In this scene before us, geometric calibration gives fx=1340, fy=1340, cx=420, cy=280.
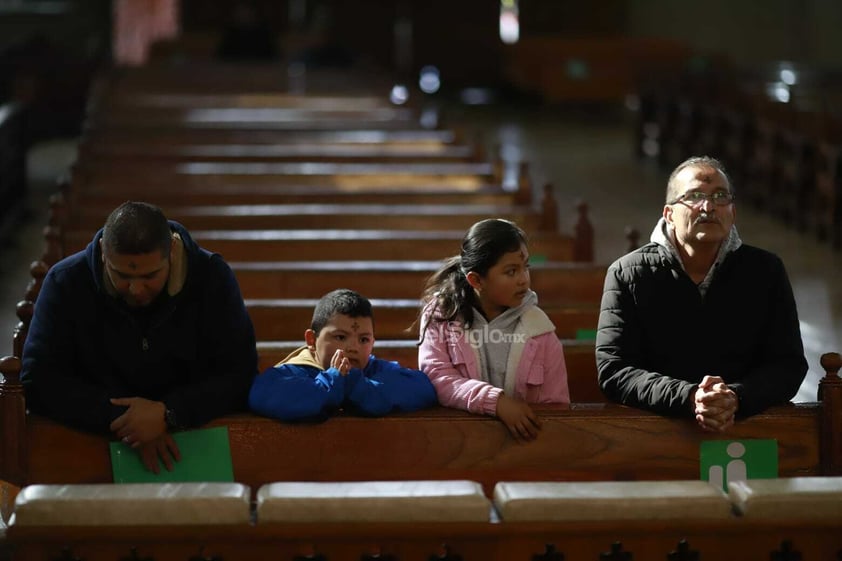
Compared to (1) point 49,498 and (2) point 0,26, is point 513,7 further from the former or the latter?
(1) point 49,498

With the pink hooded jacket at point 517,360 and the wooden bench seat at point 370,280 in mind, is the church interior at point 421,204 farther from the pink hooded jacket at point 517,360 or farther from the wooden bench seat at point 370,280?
the pink hooded jacket at point 517,360

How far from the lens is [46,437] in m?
3.25

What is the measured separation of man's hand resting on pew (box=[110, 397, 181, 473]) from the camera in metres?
3.14

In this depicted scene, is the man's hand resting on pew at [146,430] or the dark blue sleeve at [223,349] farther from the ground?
the dark blue sleeve at [223,349]

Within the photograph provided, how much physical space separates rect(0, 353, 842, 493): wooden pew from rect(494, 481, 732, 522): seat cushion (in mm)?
522

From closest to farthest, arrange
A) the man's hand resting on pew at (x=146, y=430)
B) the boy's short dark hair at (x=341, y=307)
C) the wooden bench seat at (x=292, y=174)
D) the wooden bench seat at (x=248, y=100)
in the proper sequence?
1. the man's hand resting on pew at (x=146, y=430)
2. the boy's short dark hair at (x=341, y=307)
3. the wooden bench seat at (x=292, y=174)
4. the wooden bench seat at (x=248, y=100)

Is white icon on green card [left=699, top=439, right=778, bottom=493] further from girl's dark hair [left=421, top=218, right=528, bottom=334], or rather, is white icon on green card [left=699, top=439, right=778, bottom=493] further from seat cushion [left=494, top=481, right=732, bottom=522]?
girl's dark hair [left=421, top=218, right=528, bottom=334]

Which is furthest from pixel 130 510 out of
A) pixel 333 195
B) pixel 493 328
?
pixel 333 195

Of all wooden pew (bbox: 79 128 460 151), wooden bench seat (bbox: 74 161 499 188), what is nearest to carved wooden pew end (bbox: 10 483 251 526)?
wooden bench seat (bbox: 74 161 499 188)

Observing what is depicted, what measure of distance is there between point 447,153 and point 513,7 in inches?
481

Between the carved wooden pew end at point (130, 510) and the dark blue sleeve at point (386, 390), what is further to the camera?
the dark blue sleeve at point (386, 390)

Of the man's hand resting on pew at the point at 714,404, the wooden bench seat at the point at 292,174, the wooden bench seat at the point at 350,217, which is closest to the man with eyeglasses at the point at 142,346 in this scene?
the man's hand resting on pew at the point at 714,404

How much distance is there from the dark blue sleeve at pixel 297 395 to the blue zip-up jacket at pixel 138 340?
0.23ft

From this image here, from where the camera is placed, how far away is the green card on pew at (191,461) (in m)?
3.21
